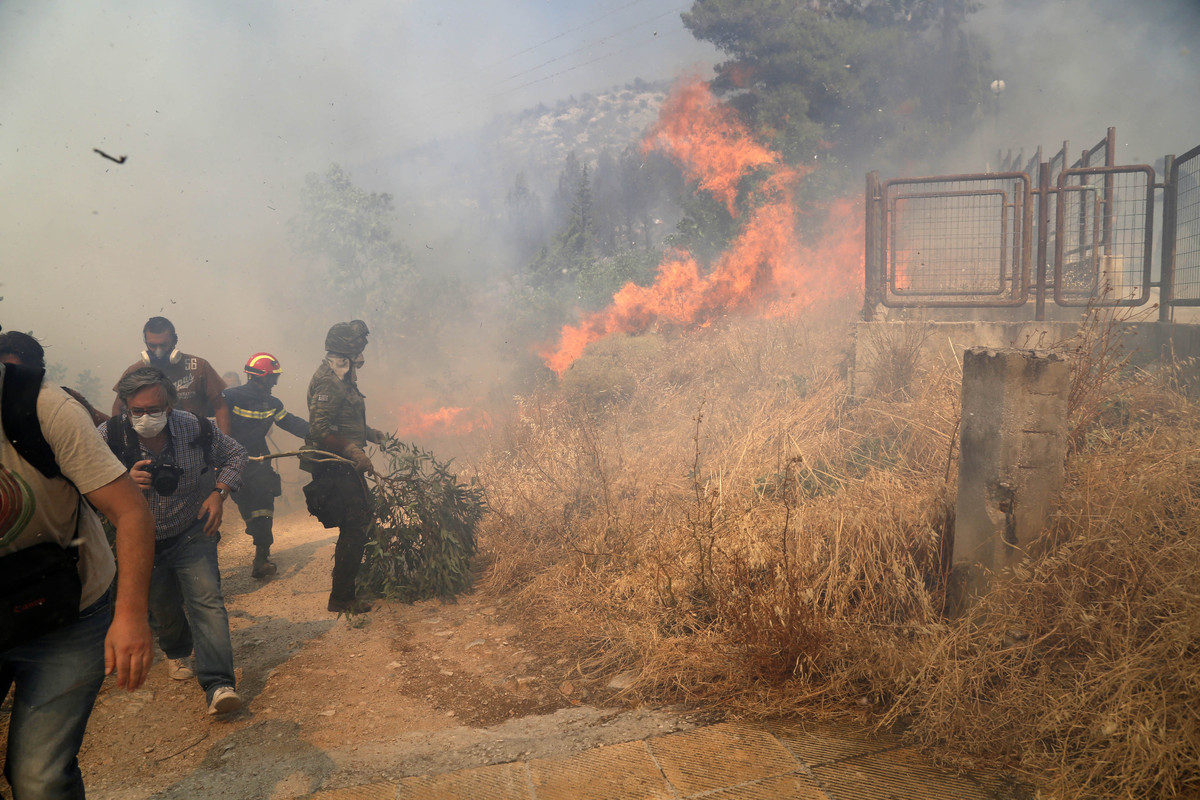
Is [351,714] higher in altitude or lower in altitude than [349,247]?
lower

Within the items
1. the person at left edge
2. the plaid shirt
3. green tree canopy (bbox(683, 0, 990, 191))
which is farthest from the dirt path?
green tree canopy (bbox(683, 0, 990, 191))

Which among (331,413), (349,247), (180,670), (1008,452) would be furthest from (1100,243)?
(349,247)

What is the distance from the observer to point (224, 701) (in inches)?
141

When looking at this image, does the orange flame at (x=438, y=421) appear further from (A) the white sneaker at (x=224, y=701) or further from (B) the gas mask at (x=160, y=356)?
(A) the white sneaker at (x=224, y=701)

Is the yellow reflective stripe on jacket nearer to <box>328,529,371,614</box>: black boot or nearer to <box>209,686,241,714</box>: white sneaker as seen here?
<box>328,529,371,614</box>: black boot

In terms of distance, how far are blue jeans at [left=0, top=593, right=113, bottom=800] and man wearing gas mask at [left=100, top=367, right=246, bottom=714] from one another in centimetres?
165

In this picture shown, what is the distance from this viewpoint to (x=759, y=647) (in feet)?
11.2

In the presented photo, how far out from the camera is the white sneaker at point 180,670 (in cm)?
410

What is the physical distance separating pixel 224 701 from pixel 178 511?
101cm

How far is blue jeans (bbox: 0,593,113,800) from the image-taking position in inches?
78.6

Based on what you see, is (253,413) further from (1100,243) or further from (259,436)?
(1100,243)

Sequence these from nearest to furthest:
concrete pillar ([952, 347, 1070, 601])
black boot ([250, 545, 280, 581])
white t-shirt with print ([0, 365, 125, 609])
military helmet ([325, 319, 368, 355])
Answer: white t-shirt with print ([0, 365, 125, 609])
concrete pillar ([952, 347, 1070, 601])
military helmet ([325, 319, 368, 355])
black boot ([250, 545, 280, 581])

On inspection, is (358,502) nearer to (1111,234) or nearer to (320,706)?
(320,706)

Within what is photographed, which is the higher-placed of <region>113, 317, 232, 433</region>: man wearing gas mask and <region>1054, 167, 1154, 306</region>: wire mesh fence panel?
<region>1054, 167, 1154, 306</region>: wire mesh fence panel
